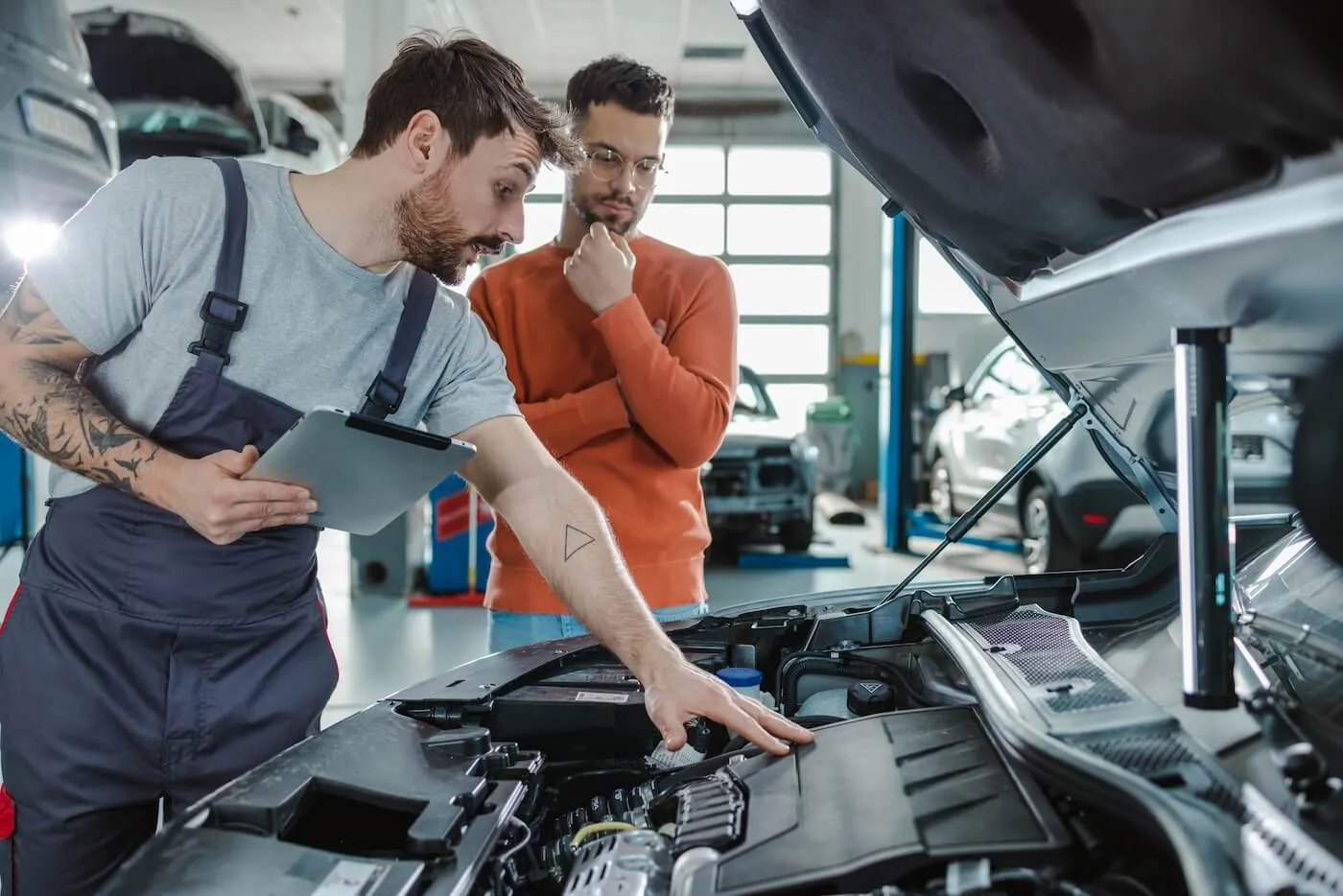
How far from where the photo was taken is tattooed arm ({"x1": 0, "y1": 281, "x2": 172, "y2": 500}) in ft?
3.81

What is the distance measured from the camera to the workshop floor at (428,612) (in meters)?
3.79

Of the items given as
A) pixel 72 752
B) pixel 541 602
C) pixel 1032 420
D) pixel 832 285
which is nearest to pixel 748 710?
pixel 541 602

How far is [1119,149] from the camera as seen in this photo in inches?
32.7

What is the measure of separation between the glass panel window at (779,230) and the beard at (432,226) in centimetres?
1012

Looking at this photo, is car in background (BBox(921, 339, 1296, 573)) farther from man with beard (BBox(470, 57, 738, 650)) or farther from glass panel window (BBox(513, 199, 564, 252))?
glass panel window (BBox(513, 199, 564, 252))


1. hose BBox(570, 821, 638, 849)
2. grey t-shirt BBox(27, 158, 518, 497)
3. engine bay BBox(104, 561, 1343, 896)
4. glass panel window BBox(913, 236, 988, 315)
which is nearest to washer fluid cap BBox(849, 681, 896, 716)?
engine bay BBox(104, 561, 1343, 896)

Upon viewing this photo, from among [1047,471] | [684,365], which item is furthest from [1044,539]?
[684,365]

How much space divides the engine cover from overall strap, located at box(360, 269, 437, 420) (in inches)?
26.1

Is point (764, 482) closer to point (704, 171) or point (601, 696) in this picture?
point (601, 696)

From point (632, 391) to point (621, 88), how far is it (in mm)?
496

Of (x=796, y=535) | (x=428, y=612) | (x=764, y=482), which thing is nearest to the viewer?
(x=428, y=612)

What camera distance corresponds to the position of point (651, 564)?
1.72m

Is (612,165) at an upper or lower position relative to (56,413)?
upper

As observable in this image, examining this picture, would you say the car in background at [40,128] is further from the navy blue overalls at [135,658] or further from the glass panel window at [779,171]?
the glass panel window at [779,171]
